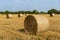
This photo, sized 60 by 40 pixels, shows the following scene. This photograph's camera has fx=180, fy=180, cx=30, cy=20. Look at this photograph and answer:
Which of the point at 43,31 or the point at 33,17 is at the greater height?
the point at 33,17

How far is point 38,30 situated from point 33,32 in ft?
1.44

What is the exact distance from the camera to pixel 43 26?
1108 cm

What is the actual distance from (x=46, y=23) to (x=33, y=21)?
2.75 ft

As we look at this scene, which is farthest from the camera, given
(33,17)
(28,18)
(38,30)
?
(28,18)

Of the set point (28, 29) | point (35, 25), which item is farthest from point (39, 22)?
point (28, 29)

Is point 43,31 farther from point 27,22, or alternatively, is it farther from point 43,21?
point 27,22

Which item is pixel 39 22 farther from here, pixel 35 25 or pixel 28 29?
pixel 28 29

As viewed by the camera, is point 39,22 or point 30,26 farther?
point 30,26

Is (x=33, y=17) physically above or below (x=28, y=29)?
above

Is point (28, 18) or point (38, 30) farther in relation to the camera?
point (28, 18)

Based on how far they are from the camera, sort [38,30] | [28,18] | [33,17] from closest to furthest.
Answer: [38,30]
[33,17]
[28,18]

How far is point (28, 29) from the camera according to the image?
11.7m

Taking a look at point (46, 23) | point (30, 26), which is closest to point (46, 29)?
point (46, 23)

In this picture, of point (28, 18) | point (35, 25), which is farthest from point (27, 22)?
point (35, 25)
